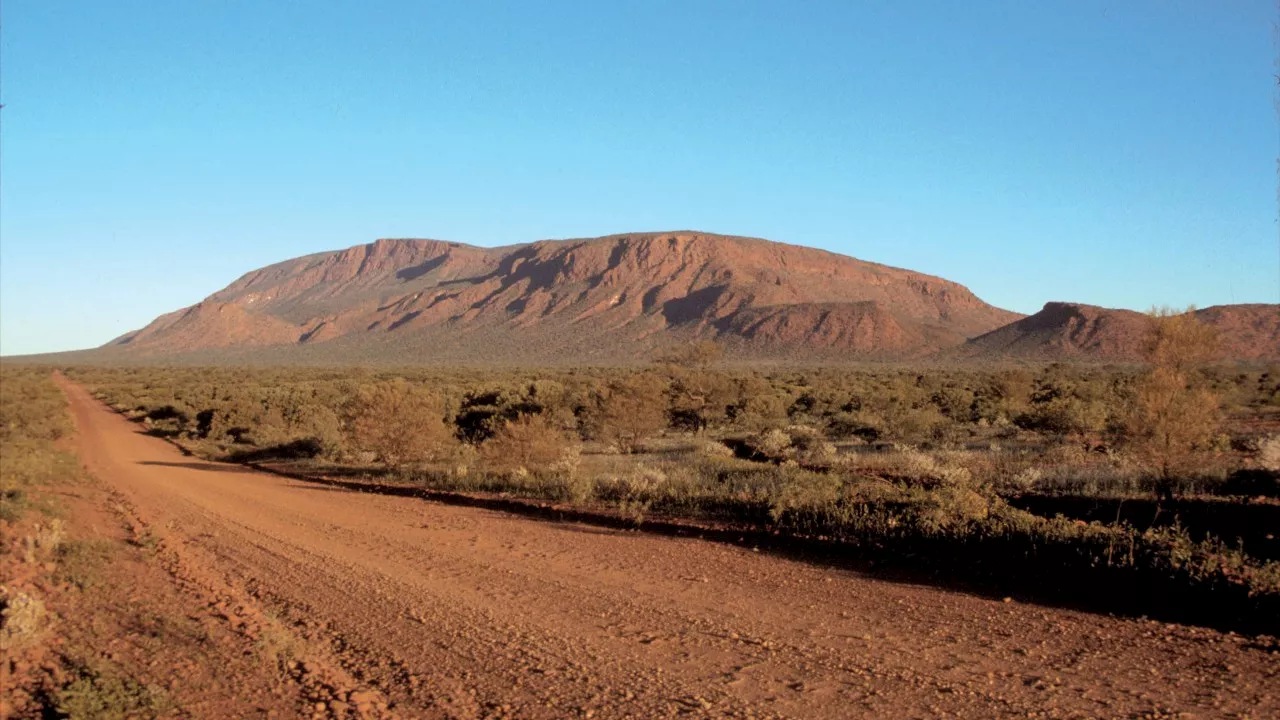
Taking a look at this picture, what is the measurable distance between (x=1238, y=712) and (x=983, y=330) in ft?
501

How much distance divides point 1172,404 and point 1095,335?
10480 cm

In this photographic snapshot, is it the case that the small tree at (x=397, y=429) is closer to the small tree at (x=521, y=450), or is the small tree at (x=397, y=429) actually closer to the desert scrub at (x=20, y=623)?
the small tree at (x=521, y=450)

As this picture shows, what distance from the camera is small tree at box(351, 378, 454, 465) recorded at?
69.5ft

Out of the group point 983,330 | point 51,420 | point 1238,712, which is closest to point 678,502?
point 1238,712

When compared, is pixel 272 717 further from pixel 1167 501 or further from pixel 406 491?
pixel 1167 501

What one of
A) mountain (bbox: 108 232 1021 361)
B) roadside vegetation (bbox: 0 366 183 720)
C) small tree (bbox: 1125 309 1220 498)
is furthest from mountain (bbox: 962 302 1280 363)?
roadside vegetation (bbox: 0 366 183 720)

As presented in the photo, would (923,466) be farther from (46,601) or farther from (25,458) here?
(25,458)

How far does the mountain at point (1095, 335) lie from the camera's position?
97875 mm

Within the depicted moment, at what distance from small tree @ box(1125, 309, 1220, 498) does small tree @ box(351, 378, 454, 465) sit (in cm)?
1599

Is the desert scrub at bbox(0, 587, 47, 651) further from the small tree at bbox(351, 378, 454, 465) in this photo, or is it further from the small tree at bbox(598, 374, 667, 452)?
the small tree at bbox(598, 374, 667, 452)

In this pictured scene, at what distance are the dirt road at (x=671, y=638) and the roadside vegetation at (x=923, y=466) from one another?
119 cm

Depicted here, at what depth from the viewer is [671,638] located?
7.01 m

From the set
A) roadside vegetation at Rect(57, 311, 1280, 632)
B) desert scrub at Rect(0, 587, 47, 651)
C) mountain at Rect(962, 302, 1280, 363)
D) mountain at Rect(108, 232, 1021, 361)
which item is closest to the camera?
desert scrub at Rect(0, 587, 47, 651)

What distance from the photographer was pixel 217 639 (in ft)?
23.4
